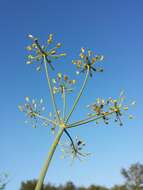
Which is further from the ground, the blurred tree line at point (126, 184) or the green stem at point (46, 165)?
the blurred tree line at point (126, 184)

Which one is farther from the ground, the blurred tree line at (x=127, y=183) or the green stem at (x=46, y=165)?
the blurred tree line at (x=127, y=183)

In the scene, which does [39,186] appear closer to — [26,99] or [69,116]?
[69,116]

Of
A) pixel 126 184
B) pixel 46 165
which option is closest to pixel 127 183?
pixel 126 184

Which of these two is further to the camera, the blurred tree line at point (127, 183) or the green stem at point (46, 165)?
the blurred tree line at point (127, 183)

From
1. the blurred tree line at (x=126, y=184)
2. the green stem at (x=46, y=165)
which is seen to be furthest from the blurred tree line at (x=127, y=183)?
the green stem at (x=46, y=165)

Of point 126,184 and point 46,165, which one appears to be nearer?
point 46,165

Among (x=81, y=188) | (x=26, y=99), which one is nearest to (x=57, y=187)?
(x=81, y=188)

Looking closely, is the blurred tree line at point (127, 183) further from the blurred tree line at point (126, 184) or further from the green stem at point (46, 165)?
the green stem at point (46, 165)

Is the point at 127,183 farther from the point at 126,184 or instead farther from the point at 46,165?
the point at 46,165

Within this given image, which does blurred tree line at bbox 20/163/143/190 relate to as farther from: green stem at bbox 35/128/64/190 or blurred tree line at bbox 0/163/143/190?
green stem at bbox 35/128/64/190

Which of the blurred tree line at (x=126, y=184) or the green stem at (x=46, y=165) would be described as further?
the blurred tree line at (x=126, y=184)

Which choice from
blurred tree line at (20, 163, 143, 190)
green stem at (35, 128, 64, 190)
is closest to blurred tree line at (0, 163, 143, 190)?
blurred tree line at (20, 163, 143, 190)
